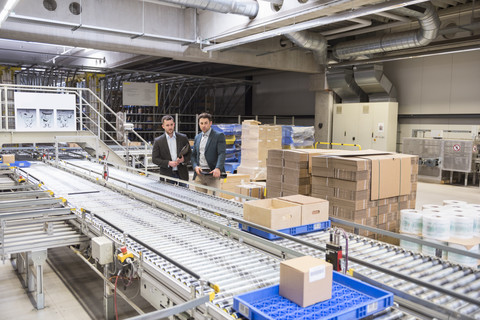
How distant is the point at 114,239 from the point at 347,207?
→ 125 inches

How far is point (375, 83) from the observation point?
1363cm

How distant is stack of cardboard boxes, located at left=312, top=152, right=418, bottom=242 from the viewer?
5.00m

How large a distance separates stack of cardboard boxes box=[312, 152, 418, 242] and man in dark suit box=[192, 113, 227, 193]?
1423mm

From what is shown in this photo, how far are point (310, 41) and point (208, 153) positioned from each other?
7680mm

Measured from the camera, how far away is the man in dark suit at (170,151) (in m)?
5.94

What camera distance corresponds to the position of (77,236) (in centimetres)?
→ 400

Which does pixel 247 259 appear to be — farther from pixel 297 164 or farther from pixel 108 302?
pixel 297 164

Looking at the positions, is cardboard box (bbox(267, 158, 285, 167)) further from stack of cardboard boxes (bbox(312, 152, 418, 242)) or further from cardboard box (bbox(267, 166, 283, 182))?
stack of cardboard boxes (bbox(312, 152, 418, 242))

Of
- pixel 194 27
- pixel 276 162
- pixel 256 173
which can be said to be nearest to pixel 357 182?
pixel 276 162

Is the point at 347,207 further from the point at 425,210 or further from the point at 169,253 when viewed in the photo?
the point at 169,253

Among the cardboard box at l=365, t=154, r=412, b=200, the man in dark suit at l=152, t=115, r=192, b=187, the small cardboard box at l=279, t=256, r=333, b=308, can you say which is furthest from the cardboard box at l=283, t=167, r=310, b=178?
the small cardboard box at l=279, t=256, r=333, b=308

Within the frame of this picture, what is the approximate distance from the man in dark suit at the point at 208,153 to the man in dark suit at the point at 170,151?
20 centimetres

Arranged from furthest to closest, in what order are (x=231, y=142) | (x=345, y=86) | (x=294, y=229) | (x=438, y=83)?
(x=345, y=86), (x=231, y=142), (x=438, y=83), (x=294, y=229)

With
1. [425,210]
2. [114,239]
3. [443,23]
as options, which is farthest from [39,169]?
[443,23]
